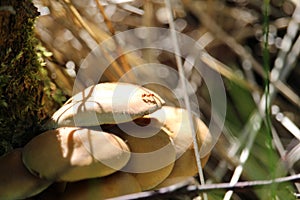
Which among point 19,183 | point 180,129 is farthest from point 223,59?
point 19,183

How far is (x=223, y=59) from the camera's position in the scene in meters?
1.72

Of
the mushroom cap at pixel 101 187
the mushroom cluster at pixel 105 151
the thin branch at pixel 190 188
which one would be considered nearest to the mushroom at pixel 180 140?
the mushroom cluster at pixel 105 151

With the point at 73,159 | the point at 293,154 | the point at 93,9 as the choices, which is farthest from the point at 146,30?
the point at 73,159

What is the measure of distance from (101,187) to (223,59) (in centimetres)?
107

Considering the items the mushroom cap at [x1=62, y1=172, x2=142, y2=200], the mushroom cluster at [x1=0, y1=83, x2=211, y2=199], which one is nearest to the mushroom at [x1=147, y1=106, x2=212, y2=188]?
the mushroom cluster at [x1=0, y1=83, x2=211, y2=199]

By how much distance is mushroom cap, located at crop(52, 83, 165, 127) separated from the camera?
747 millimetres

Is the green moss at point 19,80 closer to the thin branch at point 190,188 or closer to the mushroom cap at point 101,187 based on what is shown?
the mushroom cap at point 101,187

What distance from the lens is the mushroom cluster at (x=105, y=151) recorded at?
69 cm

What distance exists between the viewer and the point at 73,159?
26.9 inches

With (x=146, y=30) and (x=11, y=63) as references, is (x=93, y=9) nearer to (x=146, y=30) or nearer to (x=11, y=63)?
(x=146, y=30)

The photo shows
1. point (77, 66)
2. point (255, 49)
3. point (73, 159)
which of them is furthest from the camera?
point (255, 49)

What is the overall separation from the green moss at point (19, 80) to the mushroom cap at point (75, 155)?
0.47 feet

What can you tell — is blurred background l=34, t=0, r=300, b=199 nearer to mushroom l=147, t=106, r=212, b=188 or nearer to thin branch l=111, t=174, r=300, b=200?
mushroom l=147, t=106, r=212, b=188

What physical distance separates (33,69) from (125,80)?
0.29 m
